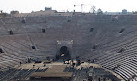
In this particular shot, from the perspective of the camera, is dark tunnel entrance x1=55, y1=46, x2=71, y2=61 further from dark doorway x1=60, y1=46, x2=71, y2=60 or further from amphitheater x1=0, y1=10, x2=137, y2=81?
amphitheater x1=0, y1=10, x2=137, y2=81

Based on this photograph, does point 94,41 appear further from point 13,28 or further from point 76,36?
point 13,28

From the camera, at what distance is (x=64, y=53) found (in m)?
44.3

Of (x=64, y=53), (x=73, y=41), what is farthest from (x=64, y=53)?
(x=73, y=41)

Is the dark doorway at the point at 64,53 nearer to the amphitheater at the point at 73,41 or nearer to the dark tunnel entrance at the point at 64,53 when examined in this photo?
the dark tunnel entrance at the point at 64,53

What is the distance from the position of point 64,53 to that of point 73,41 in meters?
3.79

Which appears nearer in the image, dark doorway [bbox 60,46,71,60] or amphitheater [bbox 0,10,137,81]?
amphitheater [bbox 0,10,137,81]

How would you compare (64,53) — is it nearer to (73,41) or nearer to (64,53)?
(64,53)

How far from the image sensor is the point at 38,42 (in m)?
45.8

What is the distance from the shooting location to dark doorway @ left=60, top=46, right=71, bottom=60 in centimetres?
4288

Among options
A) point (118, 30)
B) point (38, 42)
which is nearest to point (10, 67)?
point (38, 42)

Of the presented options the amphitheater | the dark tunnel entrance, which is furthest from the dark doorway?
the amphitheater

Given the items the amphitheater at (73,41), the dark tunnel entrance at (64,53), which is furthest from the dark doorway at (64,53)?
the amphitheater at (73,41)

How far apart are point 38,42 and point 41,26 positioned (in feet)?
24.7

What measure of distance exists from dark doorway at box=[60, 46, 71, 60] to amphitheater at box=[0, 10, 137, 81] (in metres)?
0.85
